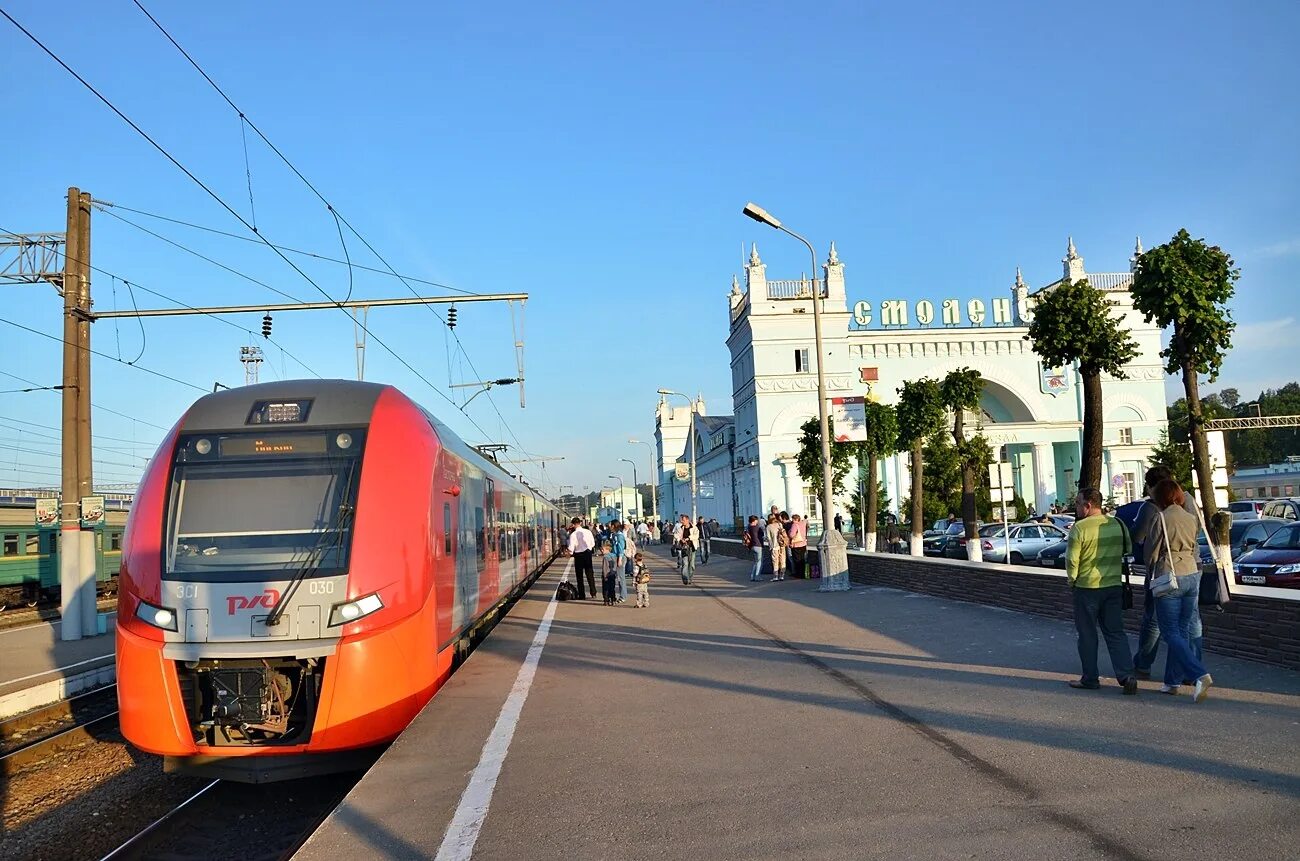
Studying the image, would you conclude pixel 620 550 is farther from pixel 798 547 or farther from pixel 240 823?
pixel 240 823

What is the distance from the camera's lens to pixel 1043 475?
60875 millimetres

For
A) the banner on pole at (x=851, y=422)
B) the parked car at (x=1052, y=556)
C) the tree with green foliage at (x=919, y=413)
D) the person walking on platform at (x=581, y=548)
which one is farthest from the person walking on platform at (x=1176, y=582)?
the tree with green foliage at (x=919, y=413)

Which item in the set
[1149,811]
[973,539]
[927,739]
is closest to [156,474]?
[927,739]

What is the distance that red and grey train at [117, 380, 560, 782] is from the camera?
720 centimetres

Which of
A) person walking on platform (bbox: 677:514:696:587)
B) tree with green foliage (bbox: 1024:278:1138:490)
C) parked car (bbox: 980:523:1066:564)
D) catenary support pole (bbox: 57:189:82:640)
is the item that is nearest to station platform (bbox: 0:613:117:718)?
catenary support pole (bbox: 57:189:82:640)

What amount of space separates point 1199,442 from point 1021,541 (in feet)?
60.6

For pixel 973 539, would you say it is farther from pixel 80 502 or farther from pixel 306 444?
pixel 80 502

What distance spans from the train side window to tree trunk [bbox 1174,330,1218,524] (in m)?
9.70

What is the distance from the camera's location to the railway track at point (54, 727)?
31.5 feet

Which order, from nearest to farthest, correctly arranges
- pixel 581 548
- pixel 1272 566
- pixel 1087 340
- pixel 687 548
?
pixel 1272 566
pixel 1087 340
pixel 581 548
pixel 687 548

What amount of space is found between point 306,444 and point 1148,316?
11.6 metres

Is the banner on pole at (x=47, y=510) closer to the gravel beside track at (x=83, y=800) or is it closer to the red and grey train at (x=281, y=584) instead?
the gravel beside track at (x=83, y=800)

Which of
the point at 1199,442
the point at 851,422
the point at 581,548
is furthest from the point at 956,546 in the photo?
the point at 1199,442

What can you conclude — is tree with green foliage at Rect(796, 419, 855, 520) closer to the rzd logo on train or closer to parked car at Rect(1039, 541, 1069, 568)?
parked car at Rect(1039, 541, 1069, 568)
